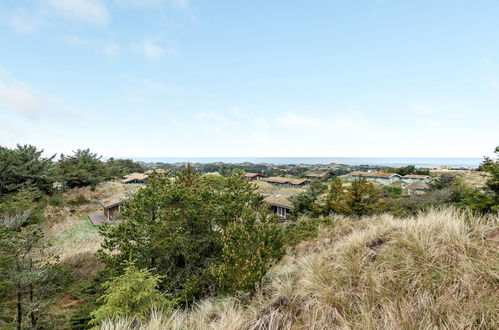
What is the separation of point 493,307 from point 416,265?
3.65 feet

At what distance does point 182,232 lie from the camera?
904 cm

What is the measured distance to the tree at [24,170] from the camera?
22469 mm

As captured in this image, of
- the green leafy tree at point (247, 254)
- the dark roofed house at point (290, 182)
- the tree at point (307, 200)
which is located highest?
the green leafy tree at point (247, 254)

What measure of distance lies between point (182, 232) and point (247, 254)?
14.6 ft

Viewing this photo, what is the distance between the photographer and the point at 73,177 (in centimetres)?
3400

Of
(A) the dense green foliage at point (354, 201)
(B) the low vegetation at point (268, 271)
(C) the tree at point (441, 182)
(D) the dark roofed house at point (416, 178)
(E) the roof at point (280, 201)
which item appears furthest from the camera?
(D) the dark roofed house at point (416, 178)

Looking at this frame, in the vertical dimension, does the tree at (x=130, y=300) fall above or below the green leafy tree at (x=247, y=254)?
below

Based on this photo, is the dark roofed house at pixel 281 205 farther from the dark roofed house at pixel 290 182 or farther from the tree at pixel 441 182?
the dark roofed house at pixel 290 182

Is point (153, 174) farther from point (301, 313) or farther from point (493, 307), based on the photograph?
point (493, 307)

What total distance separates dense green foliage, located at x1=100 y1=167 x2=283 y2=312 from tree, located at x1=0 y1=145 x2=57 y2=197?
22.0 metres

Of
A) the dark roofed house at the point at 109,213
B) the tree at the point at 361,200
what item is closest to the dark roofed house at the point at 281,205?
the tree at the point at 361,200

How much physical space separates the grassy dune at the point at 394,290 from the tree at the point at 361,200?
1312 cm

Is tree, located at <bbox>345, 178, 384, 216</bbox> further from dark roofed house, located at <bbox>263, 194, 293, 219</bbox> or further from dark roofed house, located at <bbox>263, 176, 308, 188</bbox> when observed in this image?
dark roofed house, located at <bbox>263, 176, 308, 188</bbox>

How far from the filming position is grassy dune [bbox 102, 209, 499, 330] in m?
2.90
